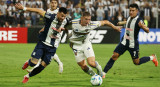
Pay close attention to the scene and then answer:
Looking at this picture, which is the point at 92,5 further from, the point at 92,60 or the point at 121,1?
the point at 92,60

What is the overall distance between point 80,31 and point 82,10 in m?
16.9

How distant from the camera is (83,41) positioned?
409 inches

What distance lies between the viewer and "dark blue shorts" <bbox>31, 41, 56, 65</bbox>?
9.88 m

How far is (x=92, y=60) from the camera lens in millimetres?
10047

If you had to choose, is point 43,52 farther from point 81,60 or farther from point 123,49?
point 123,49

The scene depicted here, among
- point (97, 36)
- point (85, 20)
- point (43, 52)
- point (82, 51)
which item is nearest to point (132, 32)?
point (82, 51)

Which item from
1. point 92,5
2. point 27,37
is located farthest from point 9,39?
point 92,5

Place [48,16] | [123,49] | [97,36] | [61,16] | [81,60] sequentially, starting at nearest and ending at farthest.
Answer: [61,16]
[48,16]
[81,60]
[123,49]
[97,36]

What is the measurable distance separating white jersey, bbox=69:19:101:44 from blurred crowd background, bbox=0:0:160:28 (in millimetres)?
15592

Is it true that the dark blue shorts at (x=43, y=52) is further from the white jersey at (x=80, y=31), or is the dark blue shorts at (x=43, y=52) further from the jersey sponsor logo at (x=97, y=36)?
the jersey sponsor logo at (x=97, y=36)

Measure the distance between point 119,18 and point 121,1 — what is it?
1.86 meters

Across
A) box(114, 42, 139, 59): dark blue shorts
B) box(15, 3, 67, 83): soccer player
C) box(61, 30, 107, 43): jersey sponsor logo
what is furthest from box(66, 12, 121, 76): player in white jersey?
box(61, 30, 107, 43): jersey sponsor logo

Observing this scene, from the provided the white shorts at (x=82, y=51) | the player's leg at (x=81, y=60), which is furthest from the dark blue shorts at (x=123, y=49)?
the player's leg at (x=81, y=60)

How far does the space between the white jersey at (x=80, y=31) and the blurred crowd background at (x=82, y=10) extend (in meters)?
15.6
